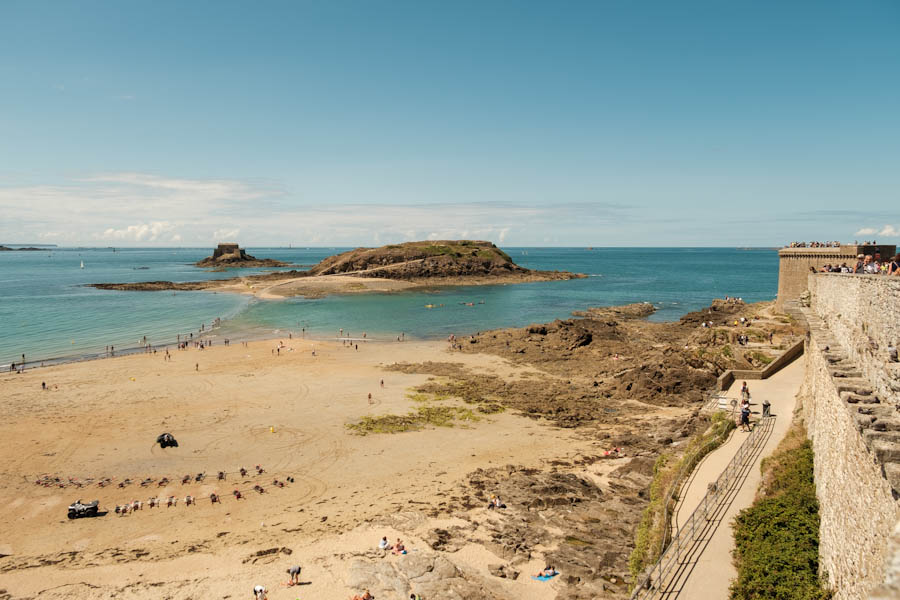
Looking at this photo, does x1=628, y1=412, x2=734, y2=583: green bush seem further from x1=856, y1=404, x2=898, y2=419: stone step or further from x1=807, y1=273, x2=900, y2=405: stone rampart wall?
x1=856, y1=404, x2=898, y2=419: stone step

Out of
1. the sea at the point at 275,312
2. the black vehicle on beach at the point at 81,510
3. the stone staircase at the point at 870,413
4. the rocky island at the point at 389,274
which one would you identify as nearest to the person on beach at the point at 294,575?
the black vehicle on beach at the point at 81,510

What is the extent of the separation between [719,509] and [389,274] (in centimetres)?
10624

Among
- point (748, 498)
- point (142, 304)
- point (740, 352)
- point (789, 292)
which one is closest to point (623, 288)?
point (789, 292)

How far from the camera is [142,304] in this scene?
8081 cm

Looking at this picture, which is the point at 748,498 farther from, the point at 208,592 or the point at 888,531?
the point at 208,592

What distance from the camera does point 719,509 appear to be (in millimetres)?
15531

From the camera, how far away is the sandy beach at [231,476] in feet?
51.8

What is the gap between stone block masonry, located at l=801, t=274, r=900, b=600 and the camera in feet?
23.9

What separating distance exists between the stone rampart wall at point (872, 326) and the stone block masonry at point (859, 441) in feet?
0.07

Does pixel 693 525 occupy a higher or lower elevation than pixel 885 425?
lower

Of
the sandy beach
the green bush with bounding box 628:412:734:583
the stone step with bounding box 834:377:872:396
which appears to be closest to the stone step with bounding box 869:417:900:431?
the stone step with bounding box 834:377:872:396

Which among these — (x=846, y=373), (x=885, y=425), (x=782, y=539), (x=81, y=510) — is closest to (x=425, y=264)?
(x=81, y=510)

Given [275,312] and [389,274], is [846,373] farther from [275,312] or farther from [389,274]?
[389,274]

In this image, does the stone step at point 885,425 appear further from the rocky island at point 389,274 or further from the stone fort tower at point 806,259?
the rocky island at point 389,274
